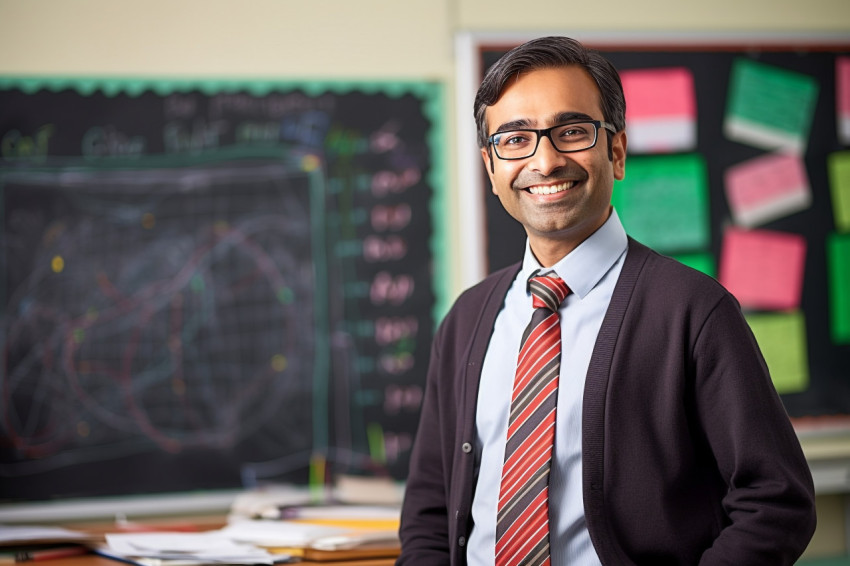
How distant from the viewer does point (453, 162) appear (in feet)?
9.00

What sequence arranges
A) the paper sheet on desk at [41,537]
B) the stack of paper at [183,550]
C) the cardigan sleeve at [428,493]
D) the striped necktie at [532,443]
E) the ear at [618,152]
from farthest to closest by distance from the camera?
the paper sheet on desk at [41,537], the stack of paper at [183,550], the cardigan sleeve at [428,493], the ear at [618,152], the striped necktie at [532,443]

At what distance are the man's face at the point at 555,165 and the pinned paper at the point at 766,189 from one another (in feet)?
5.51

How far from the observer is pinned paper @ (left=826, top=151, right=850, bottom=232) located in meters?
2.88

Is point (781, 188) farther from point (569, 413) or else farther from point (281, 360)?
point (569, 413)

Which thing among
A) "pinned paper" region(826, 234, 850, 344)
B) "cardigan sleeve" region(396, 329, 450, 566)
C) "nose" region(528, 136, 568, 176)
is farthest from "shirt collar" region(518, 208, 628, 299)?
"pinned paper" region(826, 234, 850, 344)

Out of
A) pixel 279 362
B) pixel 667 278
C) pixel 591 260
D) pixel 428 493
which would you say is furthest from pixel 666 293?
pixel 279 362

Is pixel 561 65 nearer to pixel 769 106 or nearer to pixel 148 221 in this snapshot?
pixel 148 221

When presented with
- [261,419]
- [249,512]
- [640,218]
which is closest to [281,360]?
[261,419]

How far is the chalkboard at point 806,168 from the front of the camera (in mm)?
2840

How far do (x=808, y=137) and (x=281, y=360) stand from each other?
186 centimetres

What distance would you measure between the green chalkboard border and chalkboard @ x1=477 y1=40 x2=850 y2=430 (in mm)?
575

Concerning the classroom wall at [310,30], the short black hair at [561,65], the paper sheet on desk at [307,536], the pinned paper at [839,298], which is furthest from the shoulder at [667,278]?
the pinned paper at [839,298]

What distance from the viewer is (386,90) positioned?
271 cm

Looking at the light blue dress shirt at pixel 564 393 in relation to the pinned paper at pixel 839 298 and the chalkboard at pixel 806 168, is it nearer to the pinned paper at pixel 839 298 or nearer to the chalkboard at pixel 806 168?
the chalkboard at pixel 806 168
